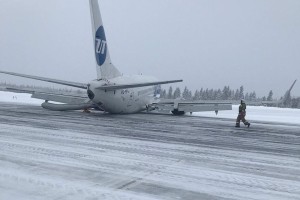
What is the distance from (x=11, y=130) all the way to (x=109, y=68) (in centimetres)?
1262

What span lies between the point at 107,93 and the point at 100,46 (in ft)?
12.6

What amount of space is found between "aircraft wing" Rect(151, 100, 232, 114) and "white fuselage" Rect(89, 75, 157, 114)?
1956 millimetres

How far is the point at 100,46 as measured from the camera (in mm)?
26656

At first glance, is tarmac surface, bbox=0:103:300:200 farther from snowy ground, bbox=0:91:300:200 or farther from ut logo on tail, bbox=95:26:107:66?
ut logo on tail, bbox=95:26:107:66

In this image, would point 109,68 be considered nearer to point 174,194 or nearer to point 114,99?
point 114,99

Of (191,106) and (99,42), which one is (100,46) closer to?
(99,42)

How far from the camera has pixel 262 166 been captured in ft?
32.9

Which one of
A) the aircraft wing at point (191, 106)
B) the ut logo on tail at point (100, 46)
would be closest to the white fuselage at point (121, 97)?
the ut logo on tail at point (100, 46)

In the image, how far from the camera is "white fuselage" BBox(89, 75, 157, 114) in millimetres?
25562

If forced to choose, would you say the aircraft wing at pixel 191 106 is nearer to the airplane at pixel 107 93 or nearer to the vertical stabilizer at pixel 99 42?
the airplane at pixel 107 93

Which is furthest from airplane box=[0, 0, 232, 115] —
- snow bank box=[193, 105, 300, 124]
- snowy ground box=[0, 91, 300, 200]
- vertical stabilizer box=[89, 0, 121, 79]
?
snowy ground box=[0, 91, 300, 200]

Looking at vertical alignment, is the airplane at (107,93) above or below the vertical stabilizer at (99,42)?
below

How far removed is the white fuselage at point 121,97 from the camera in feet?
83.9

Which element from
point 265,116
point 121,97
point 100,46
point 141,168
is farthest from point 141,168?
point 265,116
